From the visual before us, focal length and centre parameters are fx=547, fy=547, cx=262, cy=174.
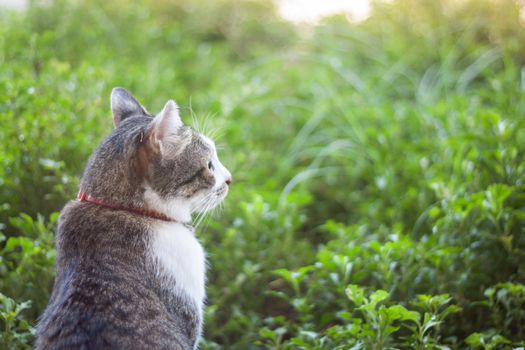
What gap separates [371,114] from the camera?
12.3ft

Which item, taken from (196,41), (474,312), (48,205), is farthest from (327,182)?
(196,41)

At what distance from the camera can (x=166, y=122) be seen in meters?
1.84

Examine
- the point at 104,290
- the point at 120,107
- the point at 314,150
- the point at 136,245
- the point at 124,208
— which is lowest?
the point at 104,290

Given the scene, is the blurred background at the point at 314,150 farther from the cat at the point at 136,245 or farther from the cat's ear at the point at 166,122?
the cat's ear at the point at 166,122

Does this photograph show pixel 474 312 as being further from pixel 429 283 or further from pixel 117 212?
pixel 117 212

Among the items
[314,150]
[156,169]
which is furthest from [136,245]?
[314,150]

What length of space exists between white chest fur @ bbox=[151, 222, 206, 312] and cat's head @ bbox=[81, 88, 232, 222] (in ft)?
0.23

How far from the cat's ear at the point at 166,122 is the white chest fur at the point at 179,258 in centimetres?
31

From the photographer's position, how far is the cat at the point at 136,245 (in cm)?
158

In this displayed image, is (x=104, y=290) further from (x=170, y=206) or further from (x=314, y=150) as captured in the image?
(x=314, y=150)

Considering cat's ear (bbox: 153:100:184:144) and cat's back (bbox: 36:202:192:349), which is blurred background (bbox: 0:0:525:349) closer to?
cat's back (bbox: 36:202:192:349)

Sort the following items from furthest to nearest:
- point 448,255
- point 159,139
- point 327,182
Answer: point 327,182
point 448,255
point 159,139

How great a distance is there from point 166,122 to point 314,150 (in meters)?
2.04

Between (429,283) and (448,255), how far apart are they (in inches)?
5.9
